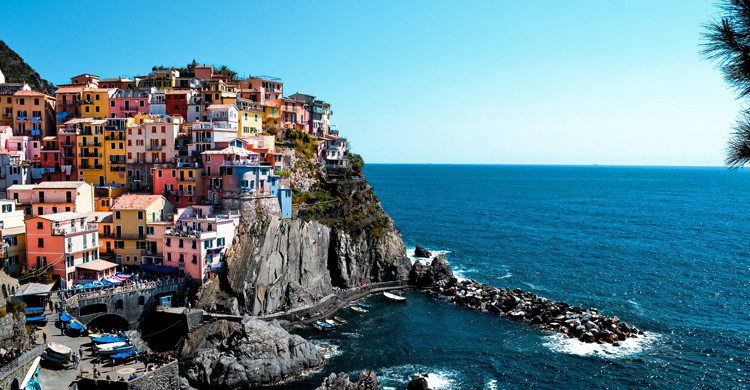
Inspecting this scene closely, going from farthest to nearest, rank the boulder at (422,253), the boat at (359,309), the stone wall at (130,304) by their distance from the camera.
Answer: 1. the boulder at (422,253)
2. the boat at (359,309)
3. the stone wall at (130,304)

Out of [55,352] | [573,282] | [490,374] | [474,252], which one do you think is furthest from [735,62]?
[474,252]

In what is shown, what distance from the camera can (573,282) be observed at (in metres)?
83.6

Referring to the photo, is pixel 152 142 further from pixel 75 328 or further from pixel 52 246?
pixel 75 328

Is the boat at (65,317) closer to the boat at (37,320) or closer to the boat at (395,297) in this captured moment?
the boat at (37,320)

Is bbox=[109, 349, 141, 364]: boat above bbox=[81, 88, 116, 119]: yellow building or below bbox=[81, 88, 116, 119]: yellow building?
below

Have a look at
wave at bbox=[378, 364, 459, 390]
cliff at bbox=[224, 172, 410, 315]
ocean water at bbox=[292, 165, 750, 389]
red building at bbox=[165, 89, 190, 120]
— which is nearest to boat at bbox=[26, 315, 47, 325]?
cliff at bbox=[224, 172, 410, 315]

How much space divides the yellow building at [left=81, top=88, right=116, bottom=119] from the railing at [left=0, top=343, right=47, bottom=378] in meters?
55.3

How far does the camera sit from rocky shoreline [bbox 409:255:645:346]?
200 feet

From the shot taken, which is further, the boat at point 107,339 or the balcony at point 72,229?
the balcony at point 72,229

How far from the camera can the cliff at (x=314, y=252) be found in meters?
66.6

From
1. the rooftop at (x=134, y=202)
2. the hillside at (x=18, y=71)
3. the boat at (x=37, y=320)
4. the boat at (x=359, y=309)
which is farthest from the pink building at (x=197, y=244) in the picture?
the hillside at (x=18, y=71)

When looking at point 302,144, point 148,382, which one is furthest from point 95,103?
point 148,382

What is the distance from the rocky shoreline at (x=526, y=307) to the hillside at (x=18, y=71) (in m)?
101

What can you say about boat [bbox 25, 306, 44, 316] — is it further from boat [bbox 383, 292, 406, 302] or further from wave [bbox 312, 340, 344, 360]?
boat [bbox 383, 292, 406, 302]
